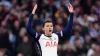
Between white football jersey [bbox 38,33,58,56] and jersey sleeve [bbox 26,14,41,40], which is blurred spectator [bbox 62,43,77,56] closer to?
white football jersey [bbox 38,33,58,56]

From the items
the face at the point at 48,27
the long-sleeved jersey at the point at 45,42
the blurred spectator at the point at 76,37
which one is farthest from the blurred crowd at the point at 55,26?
the face at the point at 48,27

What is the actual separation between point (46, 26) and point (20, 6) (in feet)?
25.7

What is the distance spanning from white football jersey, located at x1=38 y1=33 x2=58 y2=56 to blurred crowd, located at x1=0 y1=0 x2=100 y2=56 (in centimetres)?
399

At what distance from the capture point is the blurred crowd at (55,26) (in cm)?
1523

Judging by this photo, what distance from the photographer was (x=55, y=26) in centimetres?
1652

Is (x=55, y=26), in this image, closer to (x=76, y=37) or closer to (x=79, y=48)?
(x=76, y=37)

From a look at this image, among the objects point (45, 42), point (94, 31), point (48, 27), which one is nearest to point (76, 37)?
point (94, 31)

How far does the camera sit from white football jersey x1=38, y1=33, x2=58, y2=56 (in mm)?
10453

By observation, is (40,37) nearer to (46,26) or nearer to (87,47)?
(46,26)

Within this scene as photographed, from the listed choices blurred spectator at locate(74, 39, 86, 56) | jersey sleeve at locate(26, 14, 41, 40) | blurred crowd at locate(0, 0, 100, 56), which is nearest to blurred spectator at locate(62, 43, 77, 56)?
blurred crowd at locate(0, 0, 100, 56)

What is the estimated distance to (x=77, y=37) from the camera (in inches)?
637

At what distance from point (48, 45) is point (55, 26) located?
6036mm

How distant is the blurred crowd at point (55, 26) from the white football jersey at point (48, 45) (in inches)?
157

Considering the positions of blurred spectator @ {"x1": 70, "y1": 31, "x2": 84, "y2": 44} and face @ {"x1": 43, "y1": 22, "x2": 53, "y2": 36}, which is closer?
face @ {"x1": 43, "y1": 22, "x2": 53, "y2": 36}
